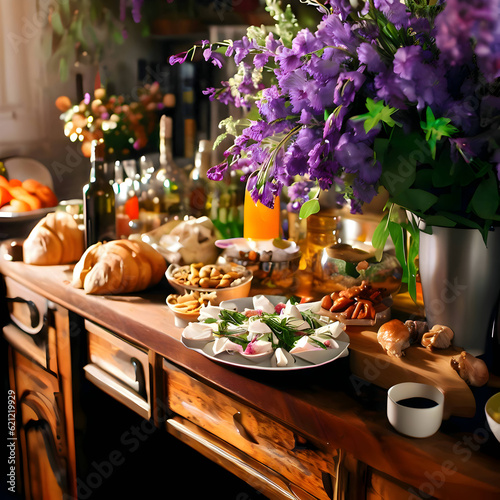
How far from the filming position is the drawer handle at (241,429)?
36.6 inches

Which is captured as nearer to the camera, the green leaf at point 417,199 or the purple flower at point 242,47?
the green leaf at point 417,199

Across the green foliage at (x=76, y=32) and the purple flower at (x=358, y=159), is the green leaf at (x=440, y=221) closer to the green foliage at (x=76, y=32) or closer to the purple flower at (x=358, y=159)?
the purple flower at (x=358, y=159)

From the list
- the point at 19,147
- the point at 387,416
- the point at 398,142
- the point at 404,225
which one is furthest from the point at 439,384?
the point at 19,147

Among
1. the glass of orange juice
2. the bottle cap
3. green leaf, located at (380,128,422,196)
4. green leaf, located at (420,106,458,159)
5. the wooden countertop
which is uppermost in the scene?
green leaf, located at (420,106,458,159)

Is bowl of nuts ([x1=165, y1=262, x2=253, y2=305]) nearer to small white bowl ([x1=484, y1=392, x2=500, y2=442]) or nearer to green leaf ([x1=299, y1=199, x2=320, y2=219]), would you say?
green leaf ([x1=299, y1=199, x2=320, y2=219])

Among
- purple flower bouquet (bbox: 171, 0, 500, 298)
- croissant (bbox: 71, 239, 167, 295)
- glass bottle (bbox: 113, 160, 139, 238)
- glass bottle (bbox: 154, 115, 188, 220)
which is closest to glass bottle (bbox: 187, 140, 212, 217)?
glass bottle (bbox: 154, 115, 188, 220)

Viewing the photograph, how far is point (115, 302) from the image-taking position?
1.26m

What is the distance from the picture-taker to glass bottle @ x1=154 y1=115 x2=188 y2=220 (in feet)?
5.19

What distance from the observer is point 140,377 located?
3.83ft

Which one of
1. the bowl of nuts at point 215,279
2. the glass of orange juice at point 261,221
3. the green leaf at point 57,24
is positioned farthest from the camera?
the green leaf at point 57,24

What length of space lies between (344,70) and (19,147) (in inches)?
72.0

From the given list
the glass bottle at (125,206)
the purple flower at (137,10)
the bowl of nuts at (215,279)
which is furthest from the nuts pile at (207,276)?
the purple flower at (137,10)

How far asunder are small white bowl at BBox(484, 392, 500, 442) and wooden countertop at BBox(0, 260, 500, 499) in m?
A: 0.03

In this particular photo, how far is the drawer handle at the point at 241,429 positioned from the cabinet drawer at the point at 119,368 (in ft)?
0.90
